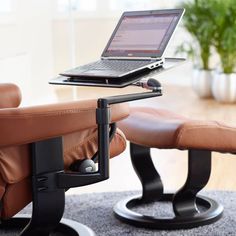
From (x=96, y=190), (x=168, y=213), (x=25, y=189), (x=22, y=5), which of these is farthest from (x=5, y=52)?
(x=25, y=189)

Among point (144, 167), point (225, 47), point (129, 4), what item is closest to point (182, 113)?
point (225, 47)

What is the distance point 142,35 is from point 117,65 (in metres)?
0.18

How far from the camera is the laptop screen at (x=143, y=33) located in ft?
6.66

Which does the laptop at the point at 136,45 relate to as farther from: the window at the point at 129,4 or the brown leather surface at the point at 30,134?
the window at the point at 129,4

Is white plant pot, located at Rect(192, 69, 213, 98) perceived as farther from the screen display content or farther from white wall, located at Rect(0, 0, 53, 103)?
the screen display content

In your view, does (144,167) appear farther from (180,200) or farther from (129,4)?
(129,4)

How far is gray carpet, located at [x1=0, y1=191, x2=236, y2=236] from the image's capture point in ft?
7.77

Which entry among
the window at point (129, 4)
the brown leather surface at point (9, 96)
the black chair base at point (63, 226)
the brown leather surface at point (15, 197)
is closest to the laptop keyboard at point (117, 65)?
the brown leather surface at point (9, 96)

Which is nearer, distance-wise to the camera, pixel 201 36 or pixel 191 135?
pixel 191 135

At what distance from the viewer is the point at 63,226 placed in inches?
91.4

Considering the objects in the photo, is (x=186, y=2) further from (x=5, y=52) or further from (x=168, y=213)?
(x=168, y=213)

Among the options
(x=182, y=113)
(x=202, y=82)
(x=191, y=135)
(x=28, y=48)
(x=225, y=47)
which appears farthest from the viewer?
(x=202, y=82)

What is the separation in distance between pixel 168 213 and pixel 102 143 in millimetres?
872

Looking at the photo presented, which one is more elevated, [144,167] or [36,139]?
[36,139]
